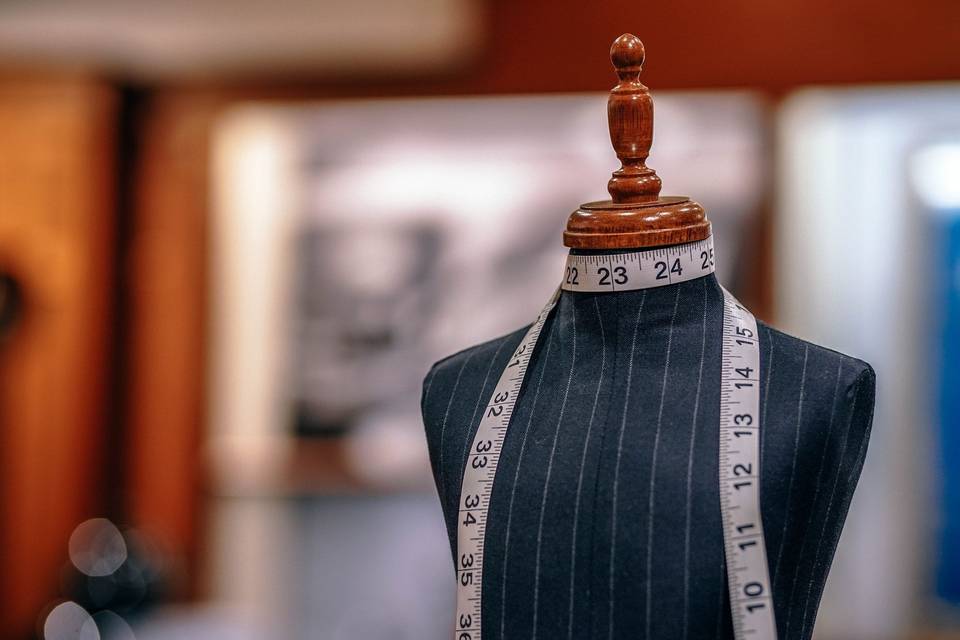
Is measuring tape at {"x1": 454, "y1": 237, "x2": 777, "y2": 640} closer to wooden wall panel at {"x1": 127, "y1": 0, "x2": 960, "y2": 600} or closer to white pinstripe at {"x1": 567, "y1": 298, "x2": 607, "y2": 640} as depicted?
white pinstripe at {"x1": 567, "y1": 298, "x2": 607, "y2": 640}

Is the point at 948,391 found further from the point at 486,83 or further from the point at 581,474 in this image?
the point at 581,474

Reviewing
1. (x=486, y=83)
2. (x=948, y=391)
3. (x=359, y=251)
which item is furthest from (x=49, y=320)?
(x=948, y=391)

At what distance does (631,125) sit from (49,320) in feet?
8.50

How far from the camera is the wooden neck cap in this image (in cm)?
82

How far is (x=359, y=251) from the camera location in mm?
3129

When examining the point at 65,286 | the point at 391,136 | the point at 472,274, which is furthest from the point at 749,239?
the point at 65,286

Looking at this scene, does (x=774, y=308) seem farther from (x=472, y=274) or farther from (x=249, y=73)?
(x=249, y=73)

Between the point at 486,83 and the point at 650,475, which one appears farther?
the point at 486,83

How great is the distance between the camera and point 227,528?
3145mm

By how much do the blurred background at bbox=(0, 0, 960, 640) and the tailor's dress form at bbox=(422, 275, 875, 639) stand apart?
2057 millimetres

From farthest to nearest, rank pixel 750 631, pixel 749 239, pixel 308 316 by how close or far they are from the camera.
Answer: pixel 308 316
pixel 749 239
pixel 750 631

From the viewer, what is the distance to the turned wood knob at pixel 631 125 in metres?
0.82

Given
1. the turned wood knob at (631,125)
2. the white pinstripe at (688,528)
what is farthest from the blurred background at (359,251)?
the white pinstripe at (688,528)

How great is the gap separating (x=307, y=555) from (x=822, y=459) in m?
2.53
